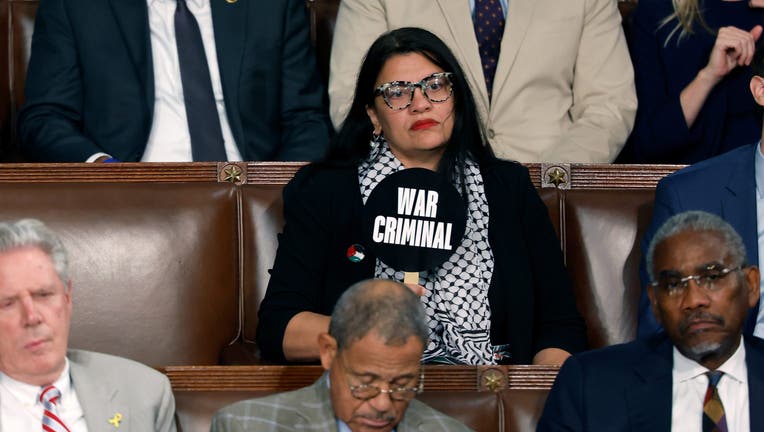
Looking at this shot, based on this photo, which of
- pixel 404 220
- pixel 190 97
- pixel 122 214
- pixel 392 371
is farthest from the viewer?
pixel 190 97

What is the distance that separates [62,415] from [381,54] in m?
0.81

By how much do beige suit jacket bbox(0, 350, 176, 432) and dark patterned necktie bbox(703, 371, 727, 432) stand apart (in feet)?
2.16

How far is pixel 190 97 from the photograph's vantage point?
2525 mm

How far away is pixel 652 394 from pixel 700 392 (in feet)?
0.20

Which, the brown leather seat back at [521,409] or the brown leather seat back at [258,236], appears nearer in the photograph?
the brown leather seat back at [521,409]

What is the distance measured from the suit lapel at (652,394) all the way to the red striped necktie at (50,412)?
2.27 ft

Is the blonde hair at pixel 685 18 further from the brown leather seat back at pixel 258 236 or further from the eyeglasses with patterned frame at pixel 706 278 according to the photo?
the eyeglasses with patterned frame at pixel 706 278

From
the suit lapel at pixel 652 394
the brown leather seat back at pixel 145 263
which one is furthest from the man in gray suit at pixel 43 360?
the suit lapel at pixel 652 394

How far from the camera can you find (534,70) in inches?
99.5

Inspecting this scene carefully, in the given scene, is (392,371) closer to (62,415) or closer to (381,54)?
(62,415)

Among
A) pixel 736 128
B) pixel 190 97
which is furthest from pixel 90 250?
pixel 736 128

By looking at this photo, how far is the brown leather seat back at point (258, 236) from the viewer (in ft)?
7.22

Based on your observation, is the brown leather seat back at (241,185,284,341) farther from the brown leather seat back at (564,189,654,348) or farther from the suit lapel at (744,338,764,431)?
the suit lapel at (744,338,764,431)

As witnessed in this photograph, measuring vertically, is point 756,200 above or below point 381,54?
below
